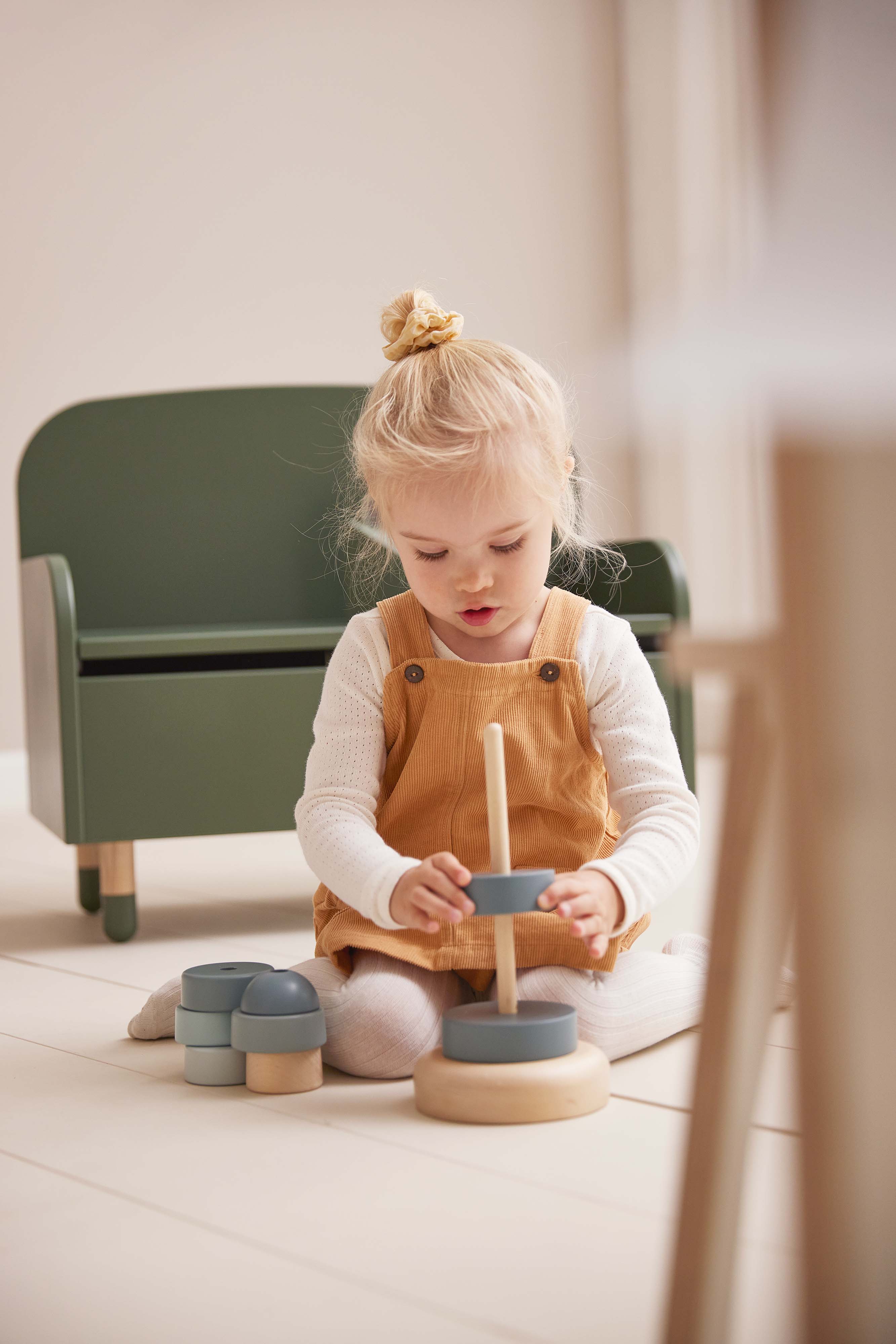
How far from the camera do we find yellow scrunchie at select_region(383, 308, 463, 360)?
3.50ft

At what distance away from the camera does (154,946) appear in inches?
57.9

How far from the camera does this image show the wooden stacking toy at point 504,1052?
84 cm

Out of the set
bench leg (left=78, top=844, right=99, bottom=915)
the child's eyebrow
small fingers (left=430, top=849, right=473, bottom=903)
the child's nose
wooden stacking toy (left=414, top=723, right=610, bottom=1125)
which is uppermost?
the child's eyebrow

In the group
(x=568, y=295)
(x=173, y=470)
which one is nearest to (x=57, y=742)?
(x=173, y=470)

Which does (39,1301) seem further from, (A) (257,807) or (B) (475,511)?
(A) (257,807)

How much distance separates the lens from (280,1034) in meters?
0.93

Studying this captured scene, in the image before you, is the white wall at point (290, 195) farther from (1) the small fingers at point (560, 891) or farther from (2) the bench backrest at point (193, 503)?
(1) the small fingers at point (560, 891)

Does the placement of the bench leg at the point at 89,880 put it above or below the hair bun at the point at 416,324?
below

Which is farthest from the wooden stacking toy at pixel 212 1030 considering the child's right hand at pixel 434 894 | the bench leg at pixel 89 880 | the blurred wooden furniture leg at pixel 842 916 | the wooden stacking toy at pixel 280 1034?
the bench leg at pixel 89 880

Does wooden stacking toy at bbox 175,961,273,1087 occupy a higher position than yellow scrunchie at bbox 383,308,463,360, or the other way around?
yellow scrunchie at bbox 383,308,463,360

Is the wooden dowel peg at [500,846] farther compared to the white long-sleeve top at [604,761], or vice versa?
the white long-sleeve top at [604,761]

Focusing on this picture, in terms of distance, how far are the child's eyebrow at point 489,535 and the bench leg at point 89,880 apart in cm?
87

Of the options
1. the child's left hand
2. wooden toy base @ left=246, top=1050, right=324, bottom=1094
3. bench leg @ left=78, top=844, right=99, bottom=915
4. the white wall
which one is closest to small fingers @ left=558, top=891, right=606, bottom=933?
the child's left hand

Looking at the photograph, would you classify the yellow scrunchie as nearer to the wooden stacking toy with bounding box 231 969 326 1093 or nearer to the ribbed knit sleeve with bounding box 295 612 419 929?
the ribbed knit sleeve with bounding box 295 612 419 929
